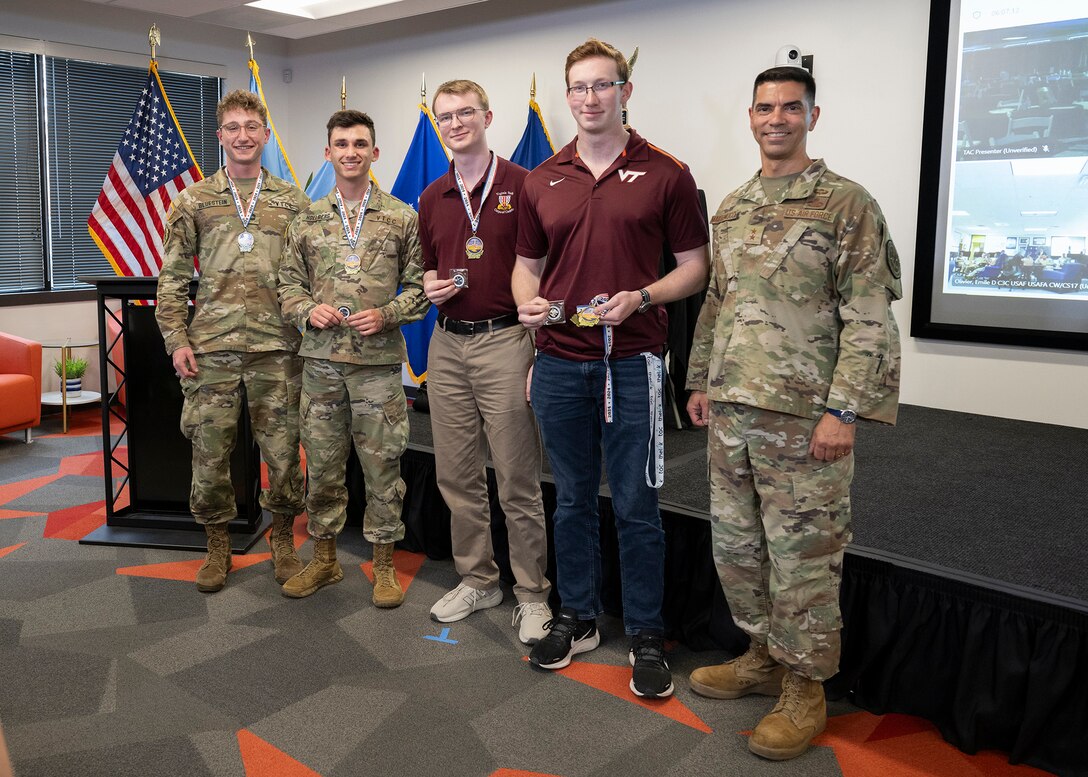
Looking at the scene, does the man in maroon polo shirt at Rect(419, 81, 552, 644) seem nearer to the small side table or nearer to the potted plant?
the small side table

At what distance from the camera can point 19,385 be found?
4996 millimetres

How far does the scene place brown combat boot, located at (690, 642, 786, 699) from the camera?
7.78ft

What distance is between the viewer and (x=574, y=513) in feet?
8.22

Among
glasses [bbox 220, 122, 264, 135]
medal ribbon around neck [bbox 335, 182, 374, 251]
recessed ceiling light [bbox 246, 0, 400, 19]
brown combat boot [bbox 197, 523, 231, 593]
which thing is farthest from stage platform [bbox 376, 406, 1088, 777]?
recessed ceiling light [bbox 246, 0, 400, 19]

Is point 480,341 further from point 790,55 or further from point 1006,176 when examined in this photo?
point 1006,176

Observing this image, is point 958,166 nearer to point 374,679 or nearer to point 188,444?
point 374,679

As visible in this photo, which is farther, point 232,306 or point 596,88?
→ point 232,306

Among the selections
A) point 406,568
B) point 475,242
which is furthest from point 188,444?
point 475,242

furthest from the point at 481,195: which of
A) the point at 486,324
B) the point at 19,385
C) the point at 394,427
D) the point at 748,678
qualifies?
the point at 19,385

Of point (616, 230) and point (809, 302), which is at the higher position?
point (616, 230)

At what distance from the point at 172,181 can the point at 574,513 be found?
11.1 ft

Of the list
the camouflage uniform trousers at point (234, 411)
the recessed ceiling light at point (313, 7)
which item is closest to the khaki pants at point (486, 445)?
the camouflage uniform trousers at point (234, 411)

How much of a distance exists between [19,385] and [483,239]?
12.1ft

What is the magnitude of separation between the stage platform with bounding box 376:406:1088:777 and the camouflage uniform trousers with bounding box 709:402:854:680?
337 mm
